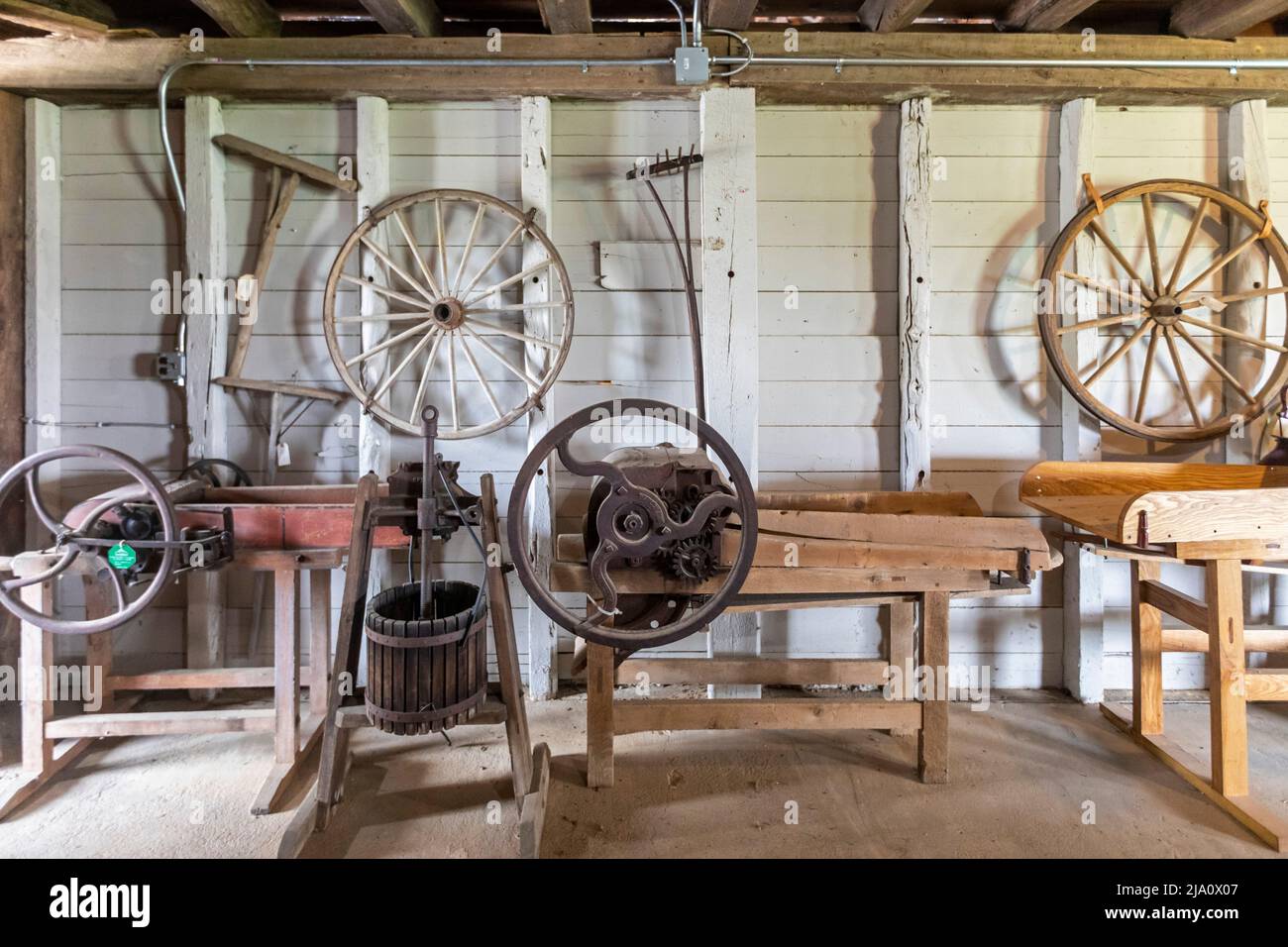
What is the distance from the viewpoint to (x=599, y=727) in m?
2.12

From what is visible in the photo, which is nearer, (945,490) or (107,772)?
(107,772)

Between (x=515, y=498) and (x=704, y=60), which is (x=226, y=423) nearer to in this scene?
(x=515, y=498)

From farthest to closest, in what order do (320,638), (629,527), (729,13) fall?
1. (729,13)
2. (320,638)
3. (629,527)

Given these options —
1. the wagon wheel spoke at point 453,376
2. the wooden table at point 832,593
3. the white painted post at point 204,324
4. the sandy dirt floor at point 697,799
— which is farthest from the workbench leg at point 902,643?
the white painted post at point 204,324

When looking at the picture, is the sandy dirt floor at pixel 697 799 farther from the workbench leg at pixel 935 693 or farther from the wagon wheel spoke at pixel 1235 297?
the wagon wheel spoke at pixel 1235 297

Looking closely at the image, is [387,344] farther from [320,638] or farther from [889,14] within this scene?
[889,14]

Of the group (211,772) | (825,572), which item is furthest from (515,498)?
(211,772)

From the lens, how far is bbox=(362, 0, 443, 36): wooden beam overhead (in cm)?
236

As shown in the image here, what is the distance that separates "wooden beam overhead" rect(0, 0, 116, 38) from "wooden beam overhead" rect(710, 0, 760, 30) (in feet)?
7.49

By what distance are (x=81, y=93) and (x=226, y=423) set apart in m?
1.39

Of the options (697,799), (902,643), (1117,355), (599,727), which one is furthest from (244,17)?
(1117,355)

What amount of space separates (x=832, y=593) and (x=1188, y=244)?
204 cm

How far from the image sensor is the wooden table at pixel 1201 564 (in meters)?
→ 1.90

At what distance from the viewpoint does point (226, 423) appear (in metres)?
2.69
